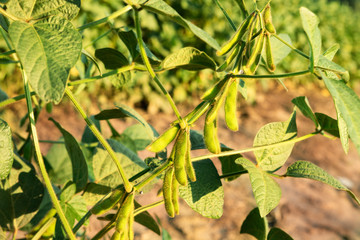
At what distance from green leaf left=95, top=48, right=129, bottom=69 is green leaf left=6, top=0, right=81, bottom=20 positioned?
197 millimetres

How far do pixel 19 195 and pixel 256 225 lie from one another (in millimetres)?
428

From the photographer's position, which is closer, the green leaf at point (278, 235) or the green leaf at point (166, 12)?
the green leaf at point (166, 12)

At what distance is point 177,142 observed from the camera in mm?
492

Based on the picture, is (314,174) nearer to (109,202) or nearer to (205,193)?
(205,193)

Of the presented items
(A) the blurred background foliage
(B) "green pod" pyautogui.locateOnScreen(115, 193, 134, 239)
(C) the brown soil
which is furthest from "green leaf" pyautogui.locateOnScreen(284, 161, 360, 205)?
(A) the blurred background foliage

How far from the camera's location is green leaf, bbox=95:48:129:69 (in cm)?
69

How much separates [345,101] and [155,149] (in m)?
0.22

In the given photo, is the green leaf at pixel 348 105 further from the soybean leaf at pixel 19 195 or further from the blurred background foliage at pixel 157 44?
the blurred background foliage at pixel 157 44

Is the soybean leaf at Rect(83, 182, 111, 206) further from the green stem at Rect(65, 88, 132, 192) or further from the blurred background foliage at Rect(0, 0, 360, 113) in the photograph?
the blurred background foliage at Rect(0, 0, 360, 113)

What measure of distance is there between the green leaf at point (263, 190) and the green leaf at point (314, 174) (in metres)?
0.06

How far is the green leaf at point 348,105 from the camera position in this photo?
15.3 inches

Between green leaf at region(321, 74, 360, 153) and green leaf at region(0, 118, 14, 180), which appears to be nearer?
green leaf at region(321, 74, 360, 153)

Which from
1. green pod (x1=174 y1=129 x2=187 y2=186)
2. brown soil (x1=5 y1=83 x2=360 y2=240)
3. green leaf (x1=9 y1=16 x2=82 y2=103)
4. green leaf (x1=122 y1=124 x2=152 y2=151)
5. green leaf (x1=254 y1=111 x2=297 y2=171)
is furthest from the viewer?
brown soil (x1=5 y1=83 x2=360 y2=240)

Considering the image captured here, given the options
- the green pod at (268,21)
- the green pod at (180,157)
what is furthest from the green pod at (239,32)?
the green pod at (180,157)
